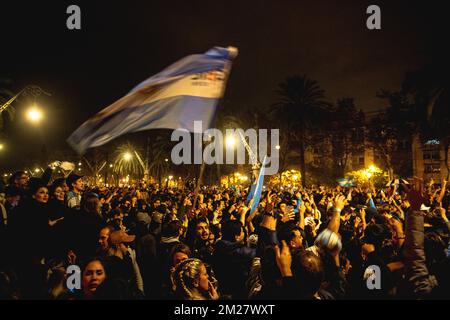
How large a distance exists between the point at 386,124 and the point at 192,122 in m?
51.1

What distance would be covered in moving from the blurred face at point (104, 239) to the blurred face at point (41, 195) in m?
1.12

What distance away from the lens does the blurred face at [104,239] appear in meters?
4.75

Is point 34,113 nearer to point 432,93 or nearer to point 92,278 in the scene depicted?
point 92,278

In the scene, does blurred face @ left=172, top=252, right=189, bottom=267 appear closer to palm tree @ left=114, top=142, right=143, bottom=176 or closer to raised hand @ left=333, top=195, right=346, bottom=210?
raised hand @ left=333, top=195, right=346, bottom=210

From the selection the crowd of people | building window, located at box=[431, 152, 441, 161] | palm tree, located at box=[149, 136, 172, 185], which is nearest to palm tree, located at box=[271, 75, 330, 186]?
palm tree, located at box=[149, 136, 172, 185]

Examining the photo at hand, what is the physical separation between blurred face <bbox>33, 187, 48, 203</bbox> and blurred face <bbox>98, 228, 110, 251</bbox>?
3.67 feet

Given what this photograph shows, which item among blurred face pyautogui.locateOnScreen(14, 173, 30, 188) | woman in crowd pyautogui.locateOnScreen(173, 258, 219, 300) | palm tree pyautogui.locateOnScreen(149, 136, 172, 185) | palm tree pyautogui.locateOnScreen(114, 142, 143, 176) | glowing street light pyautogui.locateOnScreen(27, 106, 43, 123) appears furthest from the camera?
palm tree pyautogui.locateOnScreen(114, 142, 143, 176)

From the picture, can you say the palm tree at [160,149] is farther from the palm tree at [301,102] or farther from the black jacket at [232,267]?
the black jacket at [232,267]

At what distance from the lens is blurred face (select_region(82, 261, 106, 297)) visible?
11.8 feet

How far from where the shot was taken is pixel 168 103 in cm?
531

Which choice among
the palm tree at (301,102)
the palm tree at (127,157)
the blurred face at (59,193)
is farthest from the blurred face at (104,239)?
the palm tree at (127,157)

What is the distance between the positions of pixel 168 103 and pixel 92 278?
280cm
